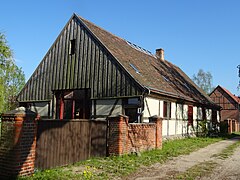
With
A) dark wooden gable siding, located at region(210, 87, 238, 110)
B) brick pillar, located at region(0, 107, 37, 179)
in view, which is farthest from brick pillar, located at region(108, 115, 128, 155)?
dark wooden gable siding, located at region(210, 87, 238, 110)

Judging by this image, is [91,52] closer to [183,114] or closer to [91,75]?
[91,75]

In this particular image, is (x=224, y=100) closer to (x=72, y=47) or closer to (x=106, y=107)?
(x=72, y=47)

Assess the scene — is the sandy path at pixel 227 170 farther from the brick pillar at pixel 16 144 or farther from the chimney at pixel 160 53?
the chimney at pixel 160 53

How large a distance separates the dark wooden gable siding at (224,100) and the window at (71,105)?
105 ft

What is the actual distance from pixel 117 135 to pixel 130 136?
0.89 metres

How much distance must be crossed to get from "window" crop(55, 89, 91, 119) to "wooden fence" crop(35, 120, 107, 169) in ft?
23.0

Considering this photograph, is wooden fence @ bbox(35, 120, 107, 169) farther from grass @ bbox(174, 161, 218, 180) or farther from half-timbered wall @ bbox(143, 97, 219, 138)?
half-timbered wall @ bbox(143, 97, 219, 138)

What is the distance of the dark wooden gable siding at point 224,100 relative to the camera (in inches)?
1736

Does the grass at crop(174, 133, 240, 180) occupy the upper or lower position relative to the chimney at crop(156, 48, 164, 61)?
lower

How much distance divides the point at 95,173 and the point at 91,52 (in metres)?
11.0

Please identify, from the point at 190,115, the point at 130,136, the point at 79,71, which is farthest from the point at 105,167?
the point at 190,115

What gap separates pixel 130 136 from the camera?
11133mm

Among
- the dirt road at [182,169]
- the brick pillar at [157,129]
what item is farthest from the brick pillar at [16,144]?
the brick pillar at [157,129]

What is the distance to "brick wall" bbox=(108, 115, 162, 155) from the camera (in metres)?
10.5
